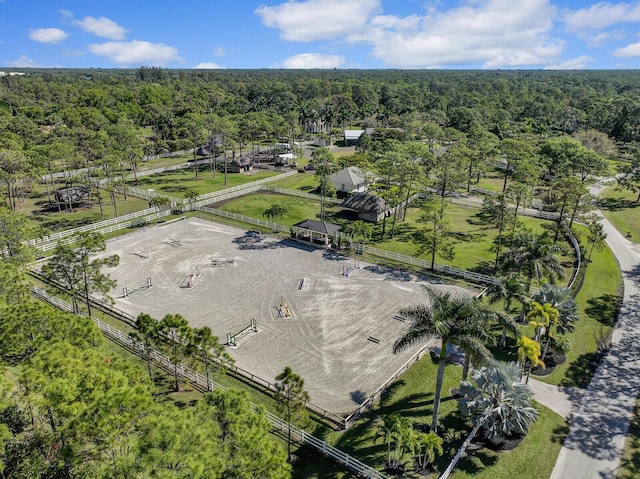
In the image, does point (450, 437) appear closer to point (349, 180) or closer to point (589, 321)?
point (589, 321)

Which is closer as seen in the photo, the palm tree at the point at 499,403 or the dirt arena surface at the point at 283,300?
the palm tree at the point at 499,403

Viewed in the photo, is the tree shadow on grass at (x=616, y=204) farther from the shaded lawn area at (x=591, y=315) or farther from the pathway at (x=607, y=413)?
the pathway at (x=607, y=413)

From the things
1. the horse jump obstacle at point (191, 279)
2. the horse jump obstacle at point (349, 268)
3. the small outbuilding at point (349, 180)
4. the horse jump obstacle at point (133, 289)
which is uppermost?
the small outbuilding at point (349, 180)

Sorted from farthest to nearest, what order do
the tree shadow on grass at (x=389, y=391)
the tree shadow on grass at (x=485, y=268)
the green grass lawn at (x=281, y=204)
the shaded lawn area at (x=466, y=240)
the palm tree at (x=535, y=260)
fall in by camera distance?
the green grass lawn at (x=281, y=204) → the shaded lawn area at (x=466, y=240) → the tree shadow on grass at (x=485, y=268) → the palm tree at (x=535, y=260) → the tree shadow on grass at (x=389, y=391)

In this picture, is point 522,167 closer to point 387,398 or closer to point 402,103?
point 387,398

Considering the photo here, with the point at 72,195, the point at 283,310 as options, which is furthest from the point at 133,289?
the point at 72,195

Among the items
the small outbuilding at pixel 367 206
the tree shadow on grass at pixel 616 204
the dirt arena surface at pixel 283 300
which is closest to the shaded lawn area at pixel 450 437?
the dirt arena surface at pixel 283 300

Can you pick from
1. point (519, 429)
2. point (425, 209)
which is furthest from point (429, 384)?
point (425, 209)
